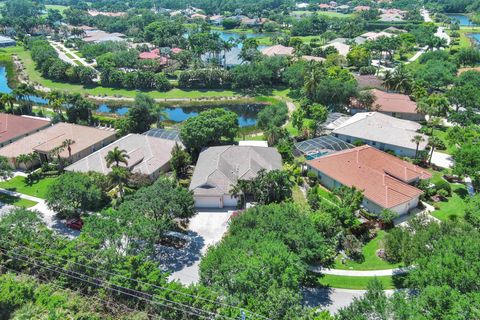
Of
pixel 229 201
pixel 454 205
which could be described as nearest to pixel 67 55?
pixel 229 201

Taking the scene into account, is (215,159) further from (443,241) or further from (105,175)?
(443,241)

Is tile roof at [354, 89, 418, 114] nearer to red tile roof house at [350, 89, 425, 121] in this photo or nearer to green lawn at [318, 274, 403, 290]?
red tile roof house at [350, 89, 425, 121]

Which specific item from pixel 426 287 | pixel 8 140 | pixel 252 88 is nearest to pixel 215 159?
pixel 426 287

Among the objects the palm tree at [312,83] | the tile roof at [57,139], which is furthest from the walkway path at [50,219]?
the palm tree at [312,83]

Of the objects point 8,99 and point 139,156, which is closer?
point 139,156

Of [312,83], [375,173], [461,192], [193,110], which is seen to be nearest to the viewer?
[375,173]

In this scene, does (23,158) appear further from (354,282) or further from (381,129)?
(381,129)

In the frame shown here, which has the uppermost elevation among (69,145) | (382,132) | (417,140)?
(417,140)
